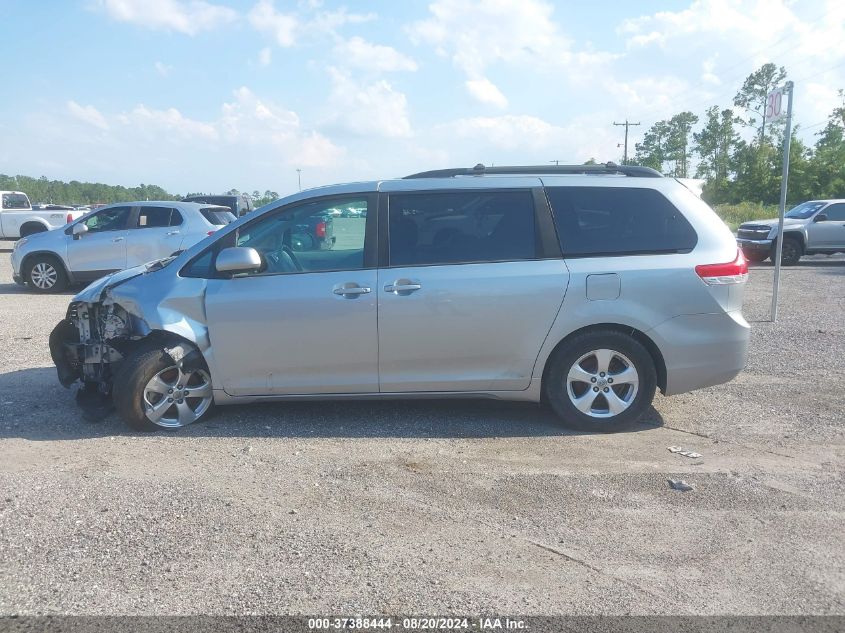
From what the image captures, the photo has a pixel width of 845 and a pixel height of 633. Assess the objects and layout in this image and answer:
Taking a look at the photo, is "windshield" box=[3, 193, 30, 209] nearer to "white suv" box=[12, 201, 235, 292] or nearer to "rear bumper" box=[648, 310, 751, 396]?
"white suv" box=[12, 201, 235, 292]

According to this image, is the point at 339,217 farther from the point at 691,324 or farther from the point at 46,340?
the point at 46,340

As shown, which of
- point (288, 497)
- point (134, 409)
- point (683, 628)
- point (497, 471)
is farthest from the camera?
point (134, 409)

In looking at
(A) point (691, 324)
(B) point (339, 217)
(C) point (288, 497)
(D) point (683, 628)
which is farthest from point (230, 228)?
(D) point (683, 628)

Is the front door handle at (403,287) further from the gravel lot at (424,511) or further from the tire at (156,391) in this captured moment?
the tire at (156,391)

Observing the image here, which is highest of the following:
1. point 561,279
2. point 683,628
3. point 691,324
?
point 561,279

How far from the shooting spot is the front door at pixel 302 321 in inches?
213

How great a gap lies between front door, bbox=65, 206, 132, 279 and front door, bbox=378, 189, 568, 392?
9498 mm

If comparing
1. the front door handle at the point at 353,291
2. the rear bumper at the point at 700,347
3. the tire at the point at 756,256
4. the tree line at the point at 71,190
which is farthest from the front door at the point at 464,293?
the tree line at the point at 71,190

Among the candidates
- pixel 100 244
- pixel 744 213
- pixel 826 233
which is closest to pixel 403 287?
pixel 100 244

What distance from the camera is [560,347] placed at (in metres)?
5.48

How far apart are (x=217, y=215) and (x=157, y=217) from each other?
1151mm

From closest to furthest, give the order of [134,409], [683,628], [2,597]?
[683,628], [2,597], [134,409]

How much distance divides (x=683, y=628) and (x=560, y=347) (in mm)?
2652

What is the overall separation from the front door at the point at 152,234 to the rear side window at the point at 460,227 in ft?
29.2
